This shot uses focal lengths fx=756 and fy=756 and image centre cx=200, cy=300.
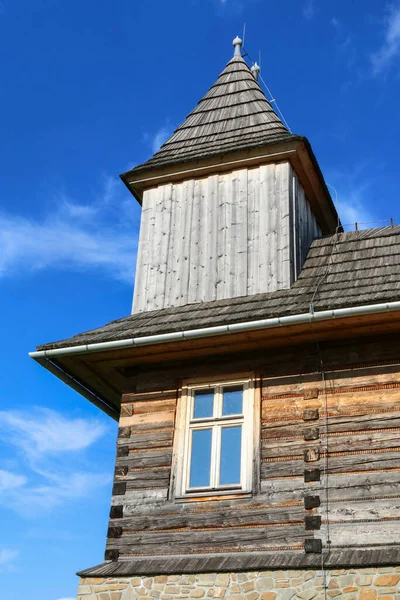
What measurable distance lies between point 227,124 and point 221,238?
2.87 m

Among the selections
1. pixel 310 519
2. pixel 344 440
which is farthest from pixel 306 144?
pixel 310 519

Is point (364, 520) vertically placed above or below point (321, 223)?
below

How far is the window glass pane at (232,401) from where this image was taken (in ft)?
33.8

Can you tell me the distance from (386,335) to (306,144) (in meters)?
A: 4.08

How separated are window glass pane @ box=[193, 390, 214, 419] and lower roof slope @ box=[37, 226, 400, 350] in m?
1.01

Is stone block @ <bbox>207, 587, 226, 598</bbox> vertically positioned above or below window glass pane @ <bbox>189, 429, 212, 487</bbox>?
below

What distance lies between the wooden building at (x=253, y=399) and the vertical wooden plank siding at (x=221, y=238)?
0.03 m

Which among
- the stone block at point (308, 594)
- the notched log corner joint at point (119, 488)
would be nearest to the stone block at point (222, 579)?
the stone block at point (308, 594)

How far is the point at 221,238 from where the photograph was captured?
1230 centimetres

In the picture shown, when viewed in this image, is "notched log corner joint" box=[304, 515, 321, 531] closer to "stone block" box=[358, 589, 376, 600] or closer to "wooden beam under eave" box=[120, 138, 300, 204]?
"stone block" box=[358, 589, 376, 600]

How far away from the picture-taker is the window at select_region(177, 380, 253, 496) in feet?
32.3

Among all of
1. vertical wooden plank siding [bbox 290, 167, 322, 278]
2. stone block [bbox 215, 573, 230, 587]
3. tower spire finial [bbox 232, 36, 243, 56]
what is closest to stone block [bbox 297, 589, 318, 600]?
stone block [bbox 215, 573, 230, 587]

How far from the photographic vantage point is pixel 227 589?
880 cm

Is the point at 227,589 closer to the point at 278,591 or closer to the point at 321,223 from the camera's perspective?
the point at 278,591
